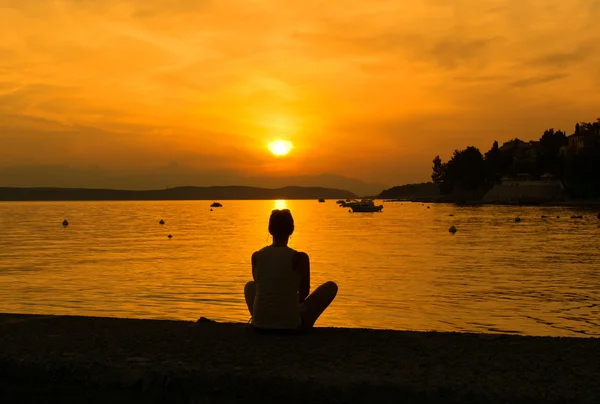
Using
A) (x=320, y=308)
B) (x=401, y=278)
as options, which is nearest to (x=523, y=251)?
(x=401, y=278)

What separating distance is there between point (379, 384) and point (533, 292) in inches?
1020

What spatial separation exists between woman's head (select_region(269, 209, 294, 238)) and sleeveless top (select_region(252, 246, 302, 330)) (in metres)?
0.20

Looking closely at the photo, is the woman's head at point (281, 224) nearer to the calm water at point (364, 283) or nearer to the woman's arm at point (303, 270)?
the woman's arm at point (303, 270)

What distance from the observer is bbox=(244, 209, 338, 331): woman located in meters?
8.59

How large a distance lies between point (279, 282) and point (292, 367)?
1.55m

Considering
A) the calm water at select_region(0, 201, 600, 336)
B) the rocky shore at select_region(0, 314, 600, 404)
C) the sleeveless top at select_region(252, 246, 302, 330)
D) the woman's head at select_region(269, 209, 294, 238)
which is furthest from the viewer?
the calm water at select_region(0, 201, 600, 336)

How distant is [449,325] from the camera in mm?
22094

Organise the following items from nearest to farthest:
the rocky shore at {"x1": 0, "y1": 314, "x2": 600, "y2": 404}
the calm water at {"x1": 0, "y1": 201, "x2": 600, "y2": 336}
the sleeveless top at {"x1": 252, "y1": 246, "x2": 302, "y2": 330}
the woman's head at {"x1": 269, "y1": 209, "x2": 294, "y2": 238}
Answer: the rocky shore at {"x1": 0, "y1": 314, "x2": 600, "y2": 404}, the sleeveless top at {"x1": 252, "y1": 246, "x2": 302, "y2": 330}, the woman's head at {"x1": 269, "y1": 209, "x2": 294, "y2": 238}, the calm water at {"x1": 0, "y1": 201, "x2": 600, "y2": 336}

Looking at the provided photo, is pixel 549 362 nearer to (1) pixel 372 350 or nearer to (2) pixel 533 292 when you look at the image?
(1) pixel 372 350

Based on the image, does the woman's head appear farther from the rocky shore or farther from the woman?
the rocky shore

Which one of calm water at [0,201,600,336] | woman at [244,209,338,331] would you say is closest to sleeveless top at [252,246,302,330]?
woman at [244,209,338,331]

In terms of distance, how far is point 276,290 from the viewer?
8.59 meters

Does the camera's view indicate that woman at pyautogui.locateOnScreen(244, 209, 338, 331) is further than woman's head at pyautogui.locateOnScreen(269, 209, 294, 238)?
No

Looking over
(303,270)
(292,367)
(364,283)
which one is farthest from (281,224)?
(364,283)
